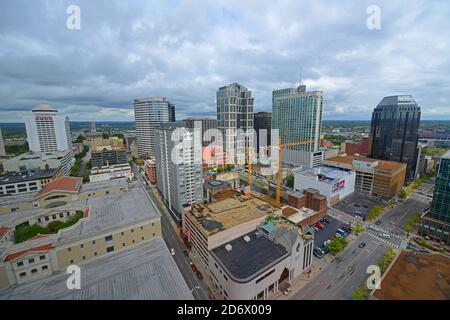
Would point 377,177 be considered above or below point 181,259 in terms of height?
above

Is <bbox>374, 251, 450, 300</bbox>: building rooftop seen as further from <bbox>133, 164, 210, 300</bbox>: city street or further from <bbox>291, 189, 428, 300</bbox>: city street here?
<bbox>133, 164, 210, 300</bbox>: city street

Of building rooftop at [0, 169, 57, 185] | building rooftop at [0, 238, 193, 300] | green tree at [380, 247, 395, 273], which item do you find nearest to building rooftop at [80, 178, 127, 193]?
building rooftop at [0, 238, 193, 300]

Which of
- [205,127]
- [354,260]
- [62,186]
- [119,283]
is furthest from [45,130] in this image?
[354,260]

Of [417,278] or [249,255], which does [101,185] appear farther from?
[417,278]

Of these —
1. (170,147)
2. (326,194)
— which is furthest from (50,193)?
(326,194)

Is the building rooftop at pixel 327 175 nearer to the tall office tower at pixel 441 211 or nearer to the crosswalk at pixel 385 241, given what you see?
the crosswalk at pixel 385 241

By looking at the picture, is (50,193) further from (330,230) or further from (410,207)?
(410,207)
